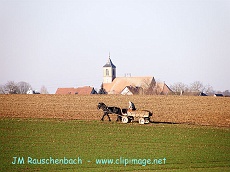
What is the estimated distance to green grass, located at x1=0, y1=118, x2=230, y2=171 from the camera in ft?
59.0

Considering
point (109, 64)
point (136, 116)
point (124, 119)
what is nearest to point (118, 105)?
point (124, 119)

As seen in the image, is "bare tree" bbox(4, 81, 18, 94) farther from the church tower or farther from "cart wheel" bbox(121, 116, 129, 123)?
the church tower

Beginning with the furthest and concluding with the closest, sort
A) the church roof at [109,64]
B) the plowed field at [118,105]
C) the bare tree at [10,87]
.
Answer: the church roof at [109,64] → the bare tree at [10,87] → the plowed field at [118,105]

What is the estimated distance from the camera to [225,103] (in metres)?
48.7

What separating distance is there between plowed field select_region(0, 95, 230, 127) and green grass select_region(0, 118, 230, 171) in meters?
9.78

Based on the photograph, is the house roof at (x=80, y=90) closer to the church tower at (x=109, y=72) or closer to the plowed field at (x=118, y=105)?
the church tower at (x=109, y=72)

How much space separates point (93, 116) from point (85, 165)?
23.9 meters

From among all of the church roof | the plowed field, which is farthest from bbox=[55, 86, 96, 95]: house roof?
the plowed field

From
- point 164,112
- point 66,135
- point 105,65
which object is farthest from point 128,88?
point 66,135

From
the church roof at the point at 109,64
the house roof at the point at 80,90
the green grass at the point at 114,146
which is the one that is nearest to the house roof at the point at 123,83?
the house roof at the point at 80,90

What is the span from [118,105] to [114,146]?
85.4ft

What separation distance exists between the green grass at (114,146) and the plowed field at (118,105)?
978 cm

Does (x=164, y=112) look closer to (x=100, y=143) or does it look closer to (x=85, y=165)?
(x=100, y=143)

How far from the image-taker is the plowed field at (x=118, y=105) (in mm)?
41375
